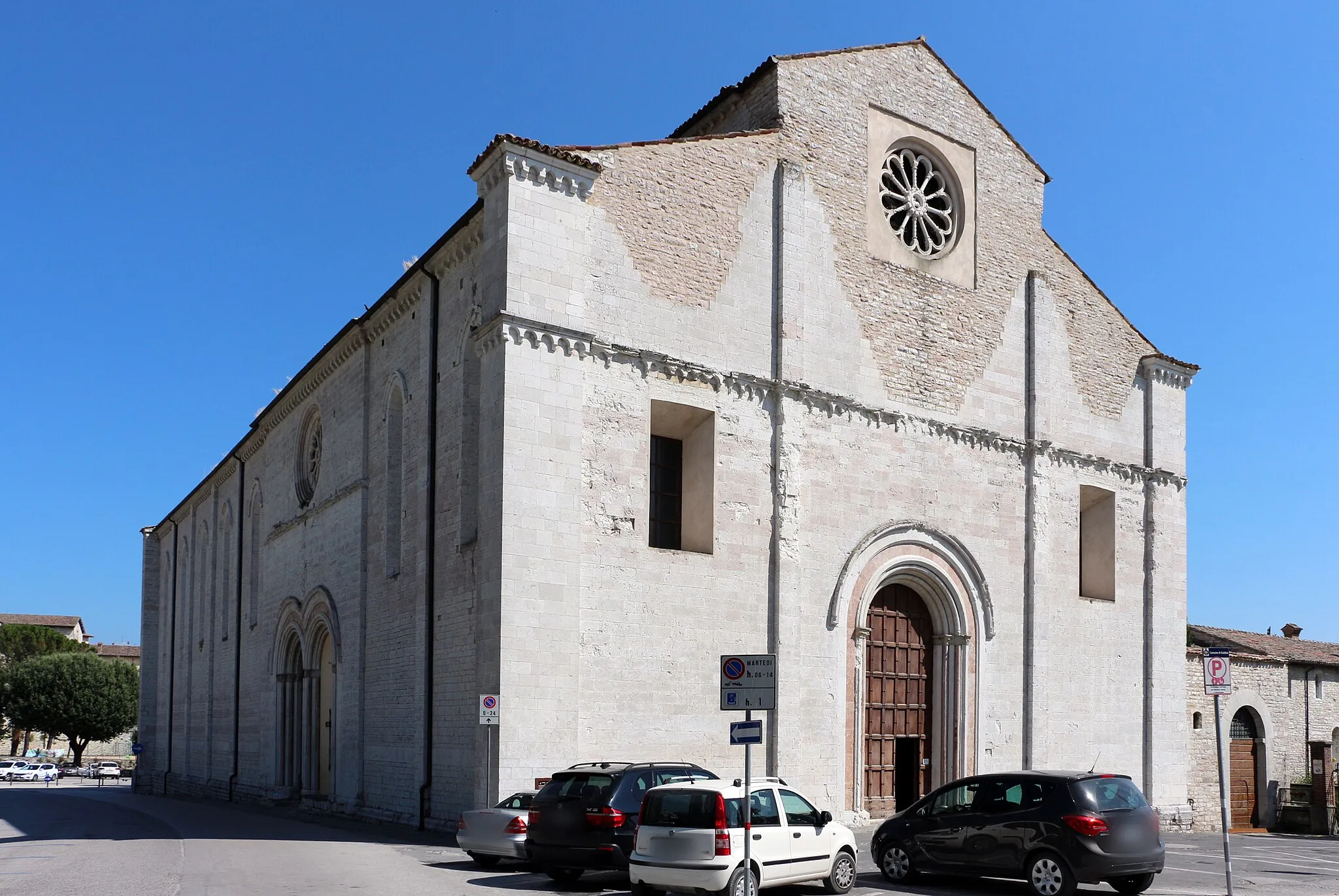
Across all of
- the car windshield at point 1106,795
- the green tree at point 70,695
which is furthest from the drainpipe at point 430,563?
the green tree at point 70,695

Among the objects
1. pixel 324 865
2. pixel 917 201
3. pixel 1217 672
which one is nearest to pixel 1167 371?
pixel 917 201

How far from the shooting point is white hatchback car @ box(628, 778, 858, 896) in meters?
11.9

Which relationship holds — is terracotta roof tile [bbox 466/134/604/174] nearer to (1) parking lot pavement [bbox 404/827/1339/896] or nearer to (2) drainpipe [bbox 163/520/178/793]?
(1) parking lot pavement [bbox 404/827/1339/896]

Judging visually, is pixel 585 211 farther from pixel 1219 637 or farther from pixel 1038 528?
pixel 1219 637

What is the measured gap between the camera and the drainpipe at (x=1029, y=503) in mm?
24109

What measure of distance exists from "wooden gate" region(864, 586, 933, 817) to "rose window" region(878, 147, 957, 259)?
23.8ft

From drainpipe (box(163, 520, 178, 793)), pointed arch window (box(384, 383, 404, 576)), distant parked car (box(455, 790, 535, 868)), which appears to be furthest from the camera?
drainpipe (box(163, 520, 178, 793))

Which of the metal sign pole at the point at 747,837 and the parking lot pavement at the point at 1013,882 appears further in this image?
the parking lot pavement at the point at 1013,882

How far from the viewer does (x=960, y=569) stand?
23.6 metres

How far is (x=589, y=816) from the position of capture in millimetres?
13797

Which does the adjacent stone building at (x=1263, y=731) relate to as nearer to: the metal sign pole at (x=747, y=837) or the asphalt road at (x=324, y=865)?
the asphalt road at (x=324, y=865)

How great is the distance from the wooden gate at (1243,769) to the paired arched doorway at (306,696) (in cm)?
2219

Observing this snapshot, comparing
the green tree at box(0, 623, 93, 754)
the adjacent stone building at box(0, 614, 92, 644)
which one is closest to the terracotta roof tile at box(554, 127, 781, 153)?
the green tree at box(0, 623, 93, 754)

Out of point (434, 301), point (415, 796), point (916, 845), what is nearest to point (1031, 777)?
point (916, 845)
